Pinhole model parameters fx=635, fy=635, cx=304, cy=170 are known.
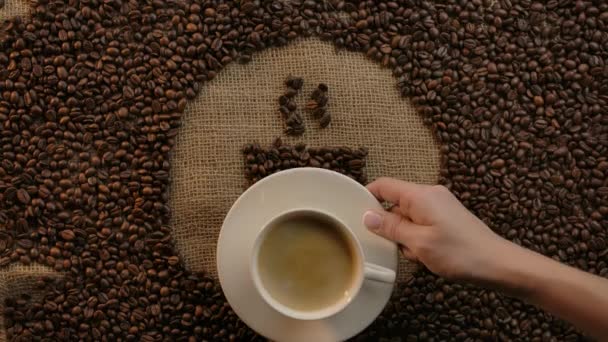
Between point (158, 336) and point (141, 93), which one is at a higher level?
point (141, 93)

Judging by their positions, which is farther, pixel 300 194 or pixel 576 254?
pixel 576 254

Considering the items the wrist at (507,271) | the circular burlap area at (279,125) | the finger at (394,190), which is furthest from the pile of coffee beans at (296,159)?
the wrist at (507,271)

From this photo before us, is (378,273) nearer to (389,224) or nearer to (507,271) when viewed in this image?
(389,224)

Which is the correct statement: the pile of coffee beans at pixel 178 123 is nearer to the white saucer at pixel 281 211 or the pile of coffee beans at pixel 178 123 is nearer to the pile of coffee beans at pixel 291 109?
the pile of coffee beans at pixel 291 109

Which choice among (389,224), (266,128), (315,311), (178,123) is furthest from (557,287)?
(178,123)

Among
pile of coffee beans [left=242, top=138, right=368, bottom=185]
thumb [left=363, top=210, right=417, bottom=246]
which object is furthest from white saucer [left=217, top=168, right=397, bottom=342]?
pile of coffee beans [left=242, top=138, right=368, bottom=185]

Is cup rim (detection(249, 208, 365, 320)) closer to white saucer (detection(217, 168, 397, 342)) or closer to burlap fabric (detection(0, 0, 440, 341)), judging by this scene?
white saucer (detection(217, 168, 397, 342))

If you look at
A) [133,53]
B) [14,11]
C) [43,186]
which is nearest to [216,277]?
[43,186]

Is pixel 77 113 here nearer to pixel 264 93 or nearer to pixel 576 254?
pixel 264 93
